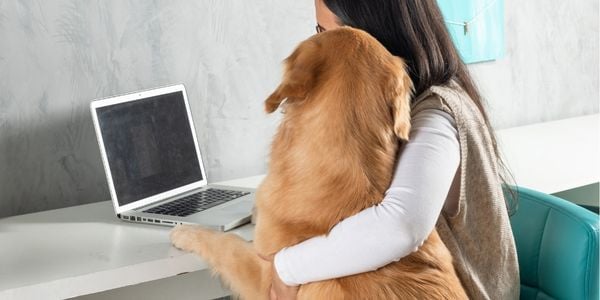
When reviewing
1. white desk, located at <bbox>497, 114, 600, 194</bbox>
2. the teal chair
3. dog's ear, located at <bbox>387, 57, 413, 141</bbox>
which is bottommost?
white desk, located at <bbox>497, 114, 600, 194</bbox>

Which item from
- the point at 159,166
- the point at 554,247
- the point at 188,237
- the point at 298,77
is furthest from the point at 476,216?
the point at 159,166

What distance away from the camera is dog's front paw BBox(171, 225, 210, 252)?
1239 mm

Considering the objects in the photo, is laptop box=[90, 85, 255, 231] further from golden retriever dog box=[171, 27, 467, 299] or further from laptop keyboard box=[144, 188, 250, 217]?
golden retriever dog box=[171, 27, 467, 299]

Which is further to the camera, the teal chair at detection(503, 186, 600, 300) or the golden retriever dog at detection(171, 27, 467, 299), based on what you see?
the teal chair at detection(503, 186, 600, 300)

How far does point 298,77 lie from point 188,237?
0.41 m

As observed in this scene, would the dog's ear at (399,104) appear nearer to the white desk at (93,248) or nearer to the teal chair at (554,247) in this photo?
the teal chair at (554,247)

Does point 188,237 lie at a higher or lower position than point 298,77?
lower

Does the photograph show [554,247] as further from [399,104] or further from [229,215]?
[229,215]

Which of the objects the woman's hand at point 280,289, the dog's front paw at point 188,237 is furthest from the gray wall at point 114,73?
the woman's hand at point 280,289

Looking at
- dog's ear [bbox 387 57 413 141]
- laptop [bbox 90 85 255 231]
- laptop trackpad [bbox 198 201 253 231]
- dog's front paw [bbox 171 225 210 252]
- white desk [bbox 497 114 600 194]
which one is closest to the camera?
dog's ear [bbox 387 57 413 141]

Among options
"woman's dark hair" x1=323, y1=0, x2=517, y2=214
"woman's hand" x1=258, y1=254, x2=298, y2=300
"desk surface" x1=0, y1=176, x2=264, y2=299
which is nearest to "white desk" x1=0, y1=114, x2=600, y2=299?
"desk surface" x1=0, y1=176, x2=264, y2=299

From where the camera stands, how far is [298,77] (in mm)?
989

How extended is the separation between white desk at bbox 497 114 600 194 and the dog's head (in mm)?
762

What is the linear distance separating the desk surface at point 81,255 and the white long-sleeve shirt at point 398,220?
12.0 inches
